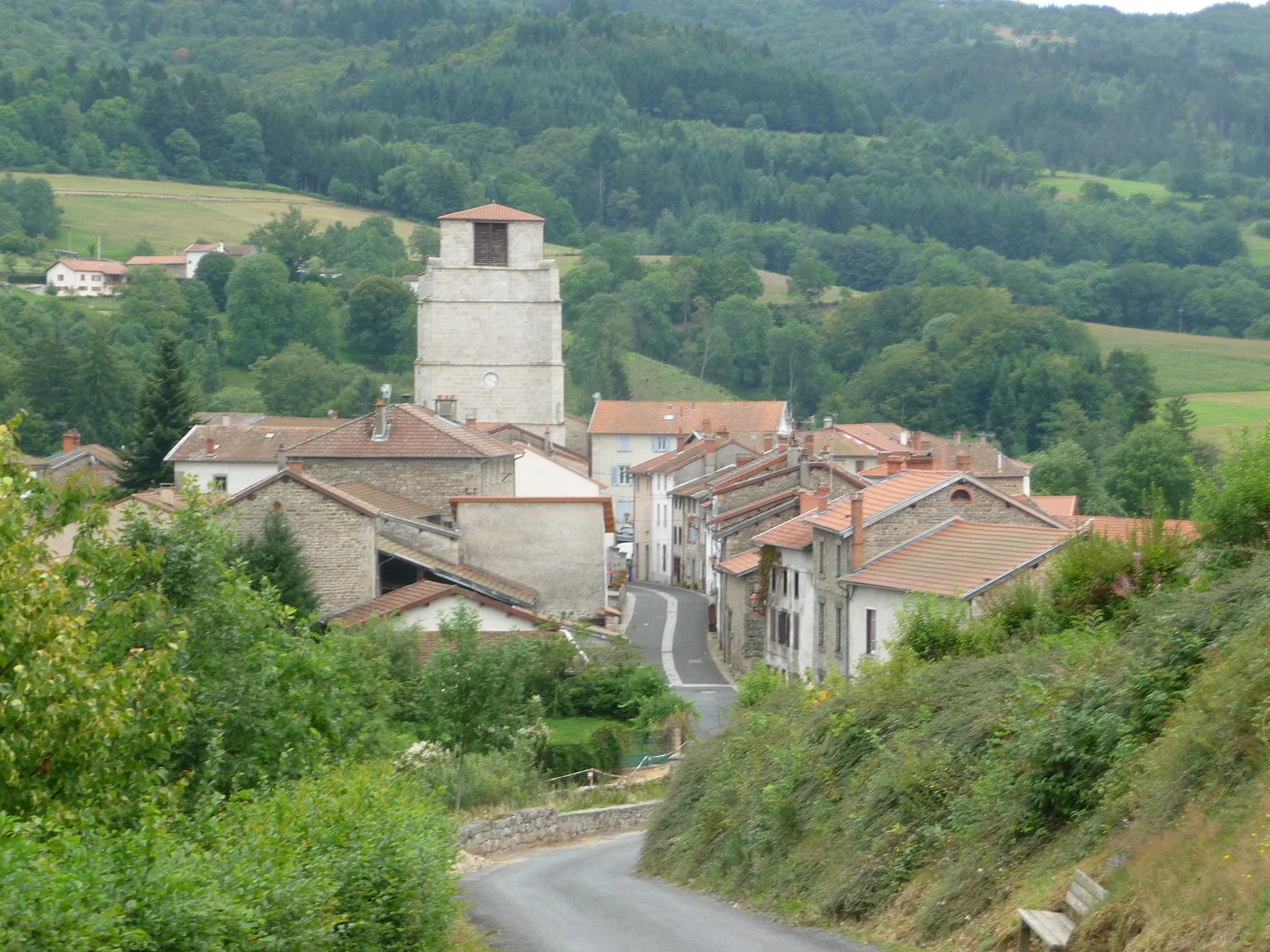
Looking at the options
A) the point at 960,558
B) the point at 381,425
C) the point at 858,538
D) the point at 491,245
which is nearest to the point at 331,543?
the point at 381,425

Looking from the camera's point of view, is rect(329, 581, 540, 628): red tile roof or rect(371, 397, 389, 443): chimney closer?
rect(329, 581, 540, 628): red tile roof

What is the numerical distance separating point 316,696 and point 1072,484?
66.8 m

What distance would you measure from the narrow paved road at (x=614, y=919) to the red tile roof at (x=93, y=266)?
130 metres

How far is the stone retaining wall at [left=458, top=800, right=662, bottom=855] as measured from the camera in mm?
25812

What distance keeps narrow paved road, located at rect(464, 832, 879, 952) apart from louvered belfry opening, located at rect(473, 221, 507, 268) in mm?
59609

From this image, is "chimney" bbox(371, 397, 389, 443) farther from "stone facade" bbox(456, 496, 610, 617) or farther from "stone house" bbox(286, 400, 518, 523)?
"stone facade" bbox(456, 496, 610, 617)

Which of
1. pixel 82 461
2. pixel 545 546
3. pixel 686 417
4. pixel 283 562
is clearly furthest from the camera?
pixel 686 417

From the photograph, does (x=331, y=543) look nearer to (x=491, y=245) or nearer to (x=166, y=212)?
(x=491, y=245)

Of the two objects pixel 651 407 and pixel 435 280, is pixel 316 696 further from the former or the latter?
pixel 651 407

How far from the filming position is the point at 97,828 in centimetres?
1136

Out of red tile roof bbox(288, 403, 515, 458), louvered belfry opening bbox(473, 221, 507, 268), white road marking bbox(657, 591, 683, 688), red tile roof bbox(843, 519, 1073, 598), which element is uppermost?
louvered belfry opening bbox(473, 221, 507, 268)

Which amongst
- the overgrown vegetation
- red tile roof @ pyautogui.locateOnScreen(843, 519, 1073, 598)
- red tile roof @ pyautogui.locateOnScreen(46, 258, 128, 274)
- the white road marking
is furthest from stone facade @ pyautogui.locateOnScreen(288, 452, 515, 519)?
red tile roof @ pyautogui.locateOnScreen(46, 258, 128, 274)

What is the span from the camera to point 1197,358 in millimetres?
137875

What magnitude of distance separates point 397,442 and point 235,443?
37.4 ft
